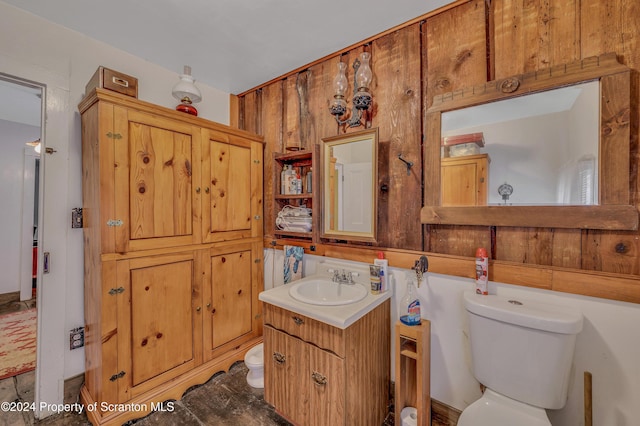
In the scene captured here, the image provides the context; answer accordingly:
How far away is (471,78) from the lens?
1.32m

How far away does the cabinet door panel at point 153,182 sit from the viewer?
1424 mm

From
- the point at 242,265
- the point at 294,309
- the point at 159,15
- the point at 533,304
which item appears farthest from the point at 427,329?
the point at 159,15

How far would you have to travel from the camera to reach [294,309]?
1.28 meters

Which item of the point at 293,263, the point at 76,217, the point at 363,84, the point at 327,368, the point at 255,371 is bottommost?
the point at 255,371

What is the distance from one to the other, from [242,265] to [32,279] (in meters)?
3.57

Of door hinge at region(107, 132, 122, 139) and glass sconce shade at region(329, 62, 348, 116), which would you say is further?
glass sconce shade at region(329, 62, 348, 116)

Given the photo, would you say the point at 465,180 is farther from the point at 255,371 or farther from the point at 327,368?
the point at 255,371

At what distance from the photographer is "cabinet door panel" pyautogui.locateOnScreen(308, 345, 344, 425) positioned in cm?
115

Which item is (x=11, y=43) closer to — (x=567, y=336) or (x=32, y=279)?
(x=567, y=336)

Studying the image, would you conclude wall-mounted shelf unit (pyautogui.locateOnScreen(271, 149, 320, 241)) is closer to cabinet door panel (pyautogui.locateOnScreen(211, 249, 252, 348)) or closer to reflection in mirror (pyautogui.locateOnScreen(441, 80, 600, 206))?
cabinet door panel (pyautogui.locateOnScreen(211, 249, 252, 348))

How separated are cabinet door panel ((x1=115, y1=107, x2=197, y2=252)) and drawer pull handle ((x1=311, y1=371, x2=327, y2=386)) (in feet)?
3.79

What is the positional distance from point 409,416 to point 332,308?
74 cm

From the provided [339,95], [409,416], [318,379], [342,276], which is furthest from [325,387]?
[339,95]

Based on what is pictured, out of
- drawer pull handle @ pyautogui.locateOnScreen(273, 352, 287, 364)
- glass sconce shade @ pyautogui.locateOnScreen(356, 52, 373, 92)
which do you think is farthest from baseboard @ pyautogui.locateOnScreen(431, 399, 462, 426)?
glass sconce shade @ pyautogui.locateOnScreen(356, 52, 373, 92)
